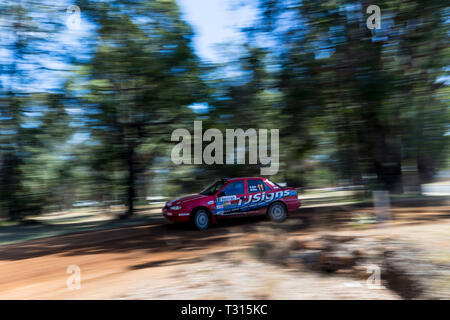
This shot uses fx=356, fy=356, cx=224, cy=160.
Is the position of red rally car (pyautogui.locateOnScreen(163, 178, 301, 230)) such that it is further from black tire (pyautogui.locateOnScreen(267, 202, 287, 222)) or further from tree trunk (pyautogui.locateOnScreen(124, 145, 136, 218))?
tree trunk (pyautogui.locateOnScreen(124, 145, 136, 218))

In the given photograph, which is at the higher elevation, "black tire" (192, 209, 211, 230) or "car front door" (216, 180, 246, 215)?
"car front door" (216, 180, 246, 215)

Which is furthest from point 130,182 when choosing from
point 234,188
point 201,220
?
point 234,188

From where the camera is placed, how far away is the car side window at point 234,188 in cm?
1114

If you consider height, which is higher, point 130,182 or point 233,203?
point 130,182

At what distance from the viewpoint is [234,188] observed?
11.3m

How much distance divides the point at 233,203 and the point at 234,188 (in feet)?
1.57

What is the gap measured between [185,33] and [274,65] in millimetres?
8051

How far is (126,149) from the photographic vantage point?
49.8ft

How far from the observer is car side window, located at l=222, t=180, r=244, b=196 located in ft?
36.6

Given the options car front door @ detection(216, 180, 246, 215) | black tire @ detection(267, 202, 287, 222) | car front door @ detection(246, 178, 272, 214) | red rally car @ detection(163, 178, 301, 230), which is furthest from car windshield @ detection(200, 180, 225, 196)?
black tire @ detection(267, 202, 287, 222)

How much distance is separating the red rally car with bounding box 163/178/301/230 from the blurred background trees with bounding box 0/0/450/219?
914 mm

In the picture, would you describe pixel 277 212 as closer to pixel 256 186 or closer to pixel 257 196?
pixel 257 196

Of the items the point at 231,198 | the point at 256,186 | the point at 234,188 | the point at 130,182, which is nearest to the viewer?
the point at 231,198
